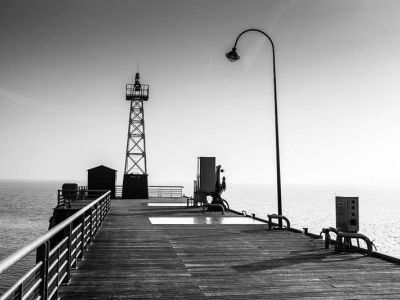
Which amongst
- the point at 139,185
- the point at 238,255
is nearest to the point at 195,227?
the point at 238,255

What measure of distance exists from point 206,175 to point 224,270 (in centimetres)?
1504

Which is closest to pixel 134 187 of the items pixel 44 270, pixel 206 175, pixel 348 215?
pixel 206 175

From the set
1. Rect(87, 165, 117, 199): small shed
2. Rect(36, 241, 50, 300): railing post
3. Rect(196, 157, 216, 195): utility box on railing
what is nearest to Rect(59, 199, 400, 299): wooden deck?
Rect(36, 241, 50, 300): railing post

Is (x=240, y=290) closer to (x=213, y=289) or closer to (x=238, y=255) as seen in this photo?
(x=213, y=289)

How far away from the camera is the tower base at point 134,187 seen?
36.5 metres

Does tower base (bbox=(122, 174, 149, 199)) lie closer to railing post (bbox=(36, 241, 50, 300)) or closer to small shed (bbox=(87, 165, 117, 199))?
small shed (bbox=(87, 165, 117, 199))

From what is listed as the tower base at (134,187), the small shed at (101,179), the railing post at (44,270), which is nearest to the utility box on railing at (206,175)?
the tower base at (134,187)

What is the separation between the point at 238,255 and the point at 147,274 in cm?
280

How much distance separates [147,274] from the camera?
7375 millimetres

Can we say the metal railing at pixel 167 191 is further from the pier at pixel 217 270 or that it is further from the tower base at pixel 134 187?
the pier at pixel 217 270

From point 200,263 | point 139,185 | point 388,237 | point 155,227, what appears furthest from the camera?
point 388,237

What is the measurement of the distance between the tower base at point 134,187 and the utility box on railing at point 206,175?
1485 centimetres

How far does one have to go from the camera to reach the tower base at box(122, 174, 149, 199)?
120 ft

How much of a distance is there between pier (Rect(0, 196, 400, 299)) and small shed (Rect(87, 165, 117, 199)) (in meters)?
24.7
